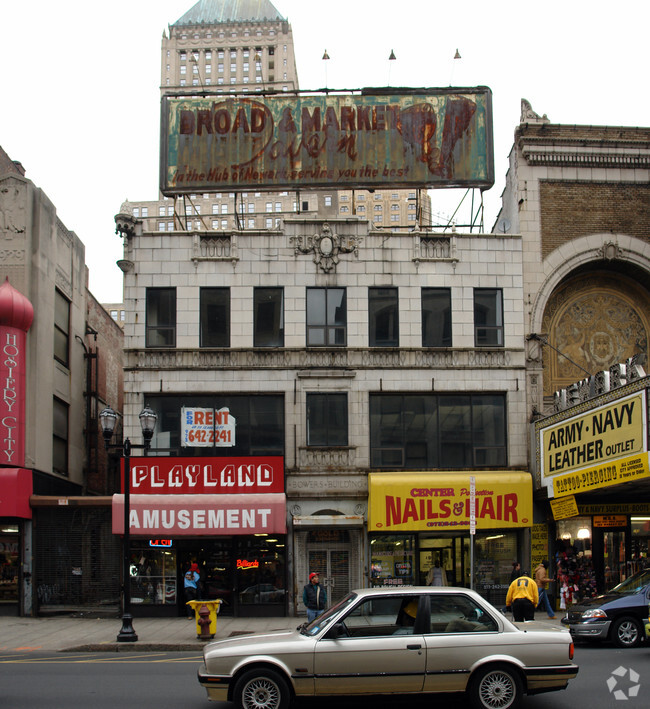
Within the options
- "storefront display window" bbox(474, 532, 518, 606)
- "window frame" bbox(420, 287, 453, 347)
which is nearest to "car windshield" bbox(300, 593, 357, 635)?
"storefront display window" bbox(474, 532, 518, 606)

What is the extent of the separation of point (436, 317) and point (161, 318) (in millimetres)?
8892

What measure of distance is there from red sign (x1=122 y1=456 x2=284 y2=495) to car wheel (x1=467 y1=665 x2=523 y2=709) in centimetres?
1640

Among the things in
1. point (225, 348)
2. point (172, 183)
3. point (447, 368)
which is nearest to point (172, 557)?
point (225, 348)

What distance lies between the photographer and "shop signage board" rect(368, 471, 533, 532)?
27.5 meters

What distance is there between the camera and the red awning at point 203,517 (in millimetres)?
26875

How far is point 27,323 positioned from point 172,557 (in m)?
8.38

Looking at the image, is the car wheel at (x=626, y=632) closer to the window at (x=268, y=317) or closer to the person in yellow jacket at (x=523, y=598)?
the person in yellow jacket at (x=523, y=598)

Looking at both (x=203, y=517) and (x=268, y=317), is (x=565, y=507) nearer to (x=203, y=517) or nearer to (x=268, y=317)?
(x=203, y=517)

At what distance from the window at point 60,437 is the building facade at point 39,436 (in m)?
0.03

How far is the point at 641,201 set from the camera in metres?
30.5

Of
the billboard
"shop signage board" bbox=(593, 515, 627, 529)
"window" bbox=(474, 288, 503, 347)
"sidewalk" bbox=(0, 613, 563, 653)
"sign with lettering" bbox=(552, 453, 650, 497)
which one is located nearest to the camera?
"sidewalk" bbox=(0, 613, 563, 653)

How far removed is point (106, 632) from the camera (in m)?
23.3

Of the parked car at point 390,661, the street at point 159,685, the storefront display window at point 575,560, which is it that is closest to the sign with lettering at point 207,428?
the street at point 159,685

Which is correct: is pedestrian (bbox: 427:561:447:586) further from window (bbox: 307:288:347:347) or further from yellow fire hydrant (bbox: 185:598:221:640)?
yellow fire hydrant (bbox: 185:598:221:640)
